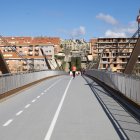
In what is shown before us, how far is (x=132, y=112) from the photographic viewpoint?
17719 mm

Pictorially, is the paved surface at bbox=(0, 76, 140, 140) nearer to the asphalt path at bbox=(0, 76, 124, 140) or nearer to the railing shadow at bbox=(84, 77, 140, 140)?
the asphalt path at bbox=(0, 76, 124, 140)

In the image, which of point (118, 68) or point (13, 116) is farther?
point (118, 68)

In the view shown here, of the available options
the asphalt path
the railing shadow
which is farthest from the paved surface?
the railing shadow

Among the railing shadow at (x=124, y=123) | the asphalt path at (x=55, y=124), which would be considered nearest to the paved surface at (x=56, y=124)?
the asphalt path at (x=55, y=124)

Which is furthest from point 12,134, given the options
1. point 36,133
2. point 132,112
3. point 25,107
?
point 25,107

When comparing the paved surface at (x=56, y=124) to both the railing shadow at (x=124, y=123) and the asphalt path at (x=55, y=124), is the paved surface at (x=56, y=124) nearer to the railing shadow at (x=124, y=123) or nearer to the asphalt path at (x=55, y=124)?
the asphalt path at (x=55, y=124)

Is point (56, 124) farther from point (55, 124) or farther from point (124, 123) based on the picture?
point (124, 123)

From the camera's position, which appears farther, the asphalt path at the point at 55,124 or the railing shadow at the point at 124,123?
the railing shadow at the point at 124,123

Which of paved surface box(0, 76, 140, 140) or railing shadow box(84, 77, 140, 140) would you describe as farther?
railing shadow box(84, 77, 140, 140)

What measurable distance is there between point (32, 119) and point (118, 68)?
16454 cm

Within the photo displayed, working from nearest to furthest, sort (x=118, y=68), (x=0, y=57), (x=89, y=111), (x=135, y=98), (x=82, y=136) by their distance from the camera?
(x=82, y=136) < (x=89, y=111) < (x=135, y=98) < (x=0, y=57) < (x=118, y=68)

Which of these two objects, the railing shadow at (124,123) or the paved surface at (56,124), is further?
the railing shadow at (124,123)

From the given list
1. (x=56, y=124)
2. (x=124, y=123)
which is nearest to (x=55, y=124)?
(x=56, y=124)

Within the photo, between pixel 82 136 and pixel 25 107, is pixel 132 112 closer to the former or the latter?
pixel 25 107
